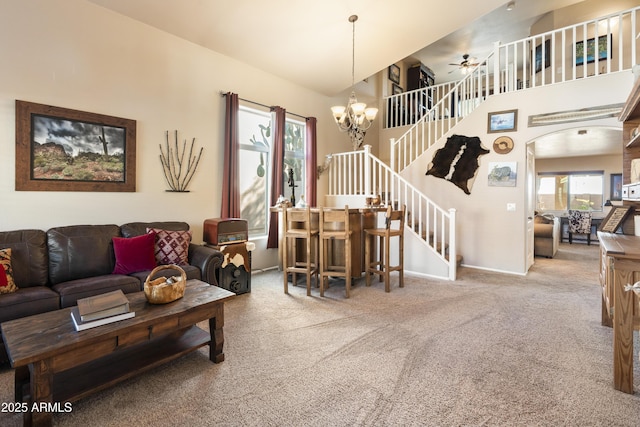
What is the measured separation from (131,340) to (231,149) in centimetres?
324

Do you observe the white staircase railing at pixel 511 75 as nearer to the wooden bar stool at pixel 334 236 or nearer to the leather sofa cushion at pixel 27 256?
the wooden bar stool at pixel 334 236

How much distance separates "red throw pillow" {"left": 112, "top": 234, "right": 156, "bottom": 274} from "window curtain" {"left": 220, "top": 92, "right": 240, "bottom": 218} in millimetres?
1361

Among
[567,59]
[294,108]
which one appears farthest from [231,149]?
[567,59]

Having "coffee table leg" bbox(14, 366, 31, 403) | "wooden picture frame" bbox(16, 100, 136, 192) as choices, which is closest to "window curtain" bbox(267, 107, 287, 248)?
"wooden picture frame" bbox(16, 100, 136, 192)

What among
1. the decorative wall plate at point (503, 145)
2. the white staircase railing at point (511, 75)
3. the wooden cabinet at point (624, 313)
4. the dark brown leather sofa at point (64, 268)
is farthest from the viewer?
the white staircase railing at point (511, 75)

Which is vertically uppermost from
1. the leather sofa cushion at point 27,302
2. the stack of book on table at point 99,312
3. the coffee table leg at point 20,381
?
the stack of book on table at point 99,312

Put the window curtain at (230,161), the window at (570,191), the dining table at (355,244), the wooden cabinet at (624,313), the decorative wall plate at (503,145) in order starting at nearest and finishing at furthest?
the wooden cabinet at (624,313), the dining table at (355,244), the window curtain at (230,161), the decorative wall plate at (503,145), the window at (570,191)

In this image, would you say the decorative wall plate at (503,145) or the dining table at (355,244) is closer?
the dining table at (355,244)

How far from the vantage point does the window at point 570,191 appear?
350 inches

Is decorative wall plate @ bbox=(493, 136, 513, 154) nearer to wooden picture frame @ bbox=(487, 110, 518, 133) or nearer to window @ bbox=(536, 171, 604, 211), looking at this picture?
wooden picture frame @ bbox=(487, 110, 518, 133)

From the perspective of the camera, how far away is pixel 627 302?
6.63 ft

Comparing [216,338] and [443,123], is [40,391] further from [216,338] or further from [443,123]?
[443,123]

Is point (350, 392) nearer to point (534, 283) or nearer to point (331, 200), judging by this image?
point (534, 283)

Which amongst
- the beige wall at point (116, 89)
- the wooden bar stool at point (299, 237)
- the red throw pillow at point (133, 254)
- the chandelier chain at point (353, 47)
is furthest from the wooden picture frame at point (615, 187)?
the red throw pillow at point (133, 254)
